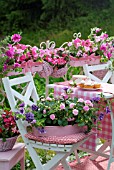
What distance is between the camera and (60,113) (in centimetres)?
306

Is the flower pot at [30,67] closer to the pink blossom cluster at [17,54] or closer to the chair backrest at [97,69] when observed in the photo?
→ the pink blossom cluster at [17,54]

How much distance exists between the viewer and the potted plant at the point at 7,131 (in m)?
3.24

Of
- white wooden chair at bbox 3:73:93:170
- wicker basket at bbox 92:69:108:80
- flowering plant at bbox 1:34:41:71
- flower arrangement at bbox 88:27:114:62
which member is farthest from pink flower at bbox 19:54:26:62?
wicker basket at bbox 92:69:108:80

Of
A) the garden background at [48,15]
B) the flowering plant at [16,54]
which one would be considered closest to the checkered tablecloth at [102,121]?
the flowering plant at [16,54]

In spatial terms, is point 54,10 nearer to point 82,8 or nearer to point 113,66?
point 82,8

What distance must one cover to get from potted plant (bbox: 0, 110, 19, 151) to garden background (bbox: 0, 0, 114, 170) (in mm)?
8494

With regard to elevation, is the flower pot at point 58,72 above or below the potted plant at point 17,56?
below

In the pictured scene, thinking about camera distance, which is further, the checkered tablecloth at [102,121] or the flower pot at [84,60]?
the flower pot at [84,60]

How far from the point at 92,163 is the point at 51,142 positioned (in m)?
1.25

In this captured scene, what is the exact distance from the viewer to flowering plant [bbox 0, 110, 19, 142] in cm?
328

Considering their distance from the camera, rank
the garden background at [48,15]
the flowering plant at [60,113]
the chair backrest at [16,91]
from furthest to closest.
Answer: the garden background at [48,15], the chair backrest at [16,91], the flowering plant at [60,113]

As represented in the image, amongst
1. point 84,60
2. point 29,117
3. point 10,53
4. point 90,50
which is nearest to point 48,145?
point 29,117

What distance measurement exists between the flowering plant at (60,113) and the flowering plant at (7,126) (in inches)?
10.6

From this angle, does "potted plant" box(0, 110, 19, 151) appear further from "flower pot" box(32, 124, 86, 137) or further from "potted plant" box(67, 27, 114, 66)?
"potted plant" box(67, 27, 114, 66)
